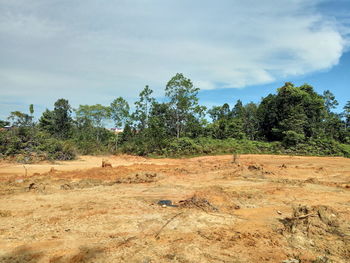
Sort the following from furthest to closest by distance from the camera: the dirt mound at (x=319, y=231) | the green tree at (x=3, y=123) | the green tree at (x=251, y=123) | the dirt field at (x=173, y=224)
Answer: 1. the green tree at (x=251, y=123)
2. the green tree at (x=3, y=123)
3. the dirt mound at (x=319, y=231)
4. the dirt field at (x=173, y=224)

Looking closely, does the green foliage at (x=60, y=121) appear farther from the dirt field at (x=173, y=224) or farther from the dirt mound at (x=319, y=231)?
the dirt mound at (x=319, y=231)

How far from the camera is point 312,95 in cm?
3133

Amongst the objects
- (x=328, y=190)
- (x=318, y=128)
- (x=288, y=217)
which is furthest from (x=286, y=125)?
(x=288, y=217)

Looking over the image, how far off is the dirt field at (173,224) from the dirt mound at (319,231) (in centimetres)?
1

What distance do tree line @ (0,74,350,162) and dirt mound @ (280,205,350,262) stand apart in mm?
16406

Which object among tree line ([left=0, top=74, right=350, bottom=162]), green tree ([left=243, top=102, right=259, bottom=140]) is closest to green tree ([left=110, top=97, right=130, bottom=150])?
tree line ([left=0, top=74, right=350, bottom=162])

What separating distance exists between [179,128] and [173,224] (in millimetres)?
22661

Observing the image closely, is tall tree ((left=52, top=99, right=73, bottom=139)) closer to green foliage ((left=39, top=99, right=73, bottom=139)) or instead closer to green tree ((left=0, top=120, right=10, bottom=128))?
green foliage ((left=39, top=99, right=73, bottom=139))

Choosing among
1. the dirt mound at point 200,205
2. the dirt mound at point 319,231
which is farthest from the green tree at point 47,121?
the dirt mound at point 319,231

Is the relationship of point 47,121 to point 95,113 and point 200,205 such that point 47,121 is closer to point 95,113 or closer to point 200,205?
point 95,113

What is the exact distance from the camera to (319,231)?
422 centimetres

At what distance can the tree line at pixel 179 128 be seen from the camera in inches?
718

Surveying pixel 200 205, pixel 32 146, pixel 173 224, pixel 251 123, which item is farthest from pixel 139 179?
pixel 251 123

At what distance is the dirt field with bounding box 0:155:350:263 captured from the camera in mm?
3465
